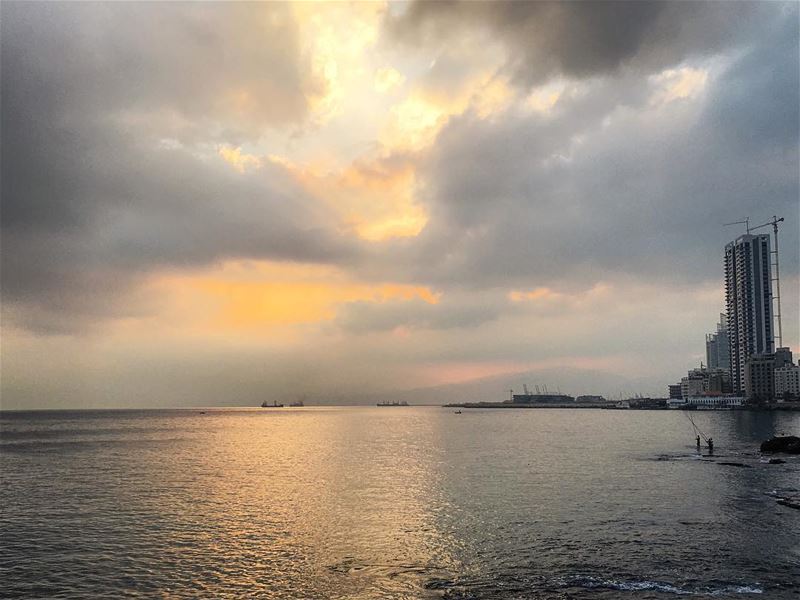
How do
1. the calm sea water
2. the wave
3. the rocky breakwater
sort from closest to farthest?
the wave < the calm sea water < the rocky breakwater

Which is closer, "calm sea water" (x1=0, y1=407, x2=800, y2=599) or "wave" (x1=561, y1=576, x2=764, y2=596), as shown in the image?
"wave" (x1=561, y1=576, x2=764, y2=596)

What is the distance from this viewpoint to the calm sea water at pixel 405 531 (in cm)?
3186

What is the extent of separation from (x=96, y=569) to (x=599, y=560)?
3164 cm

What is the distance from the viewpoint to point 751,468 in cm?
7625

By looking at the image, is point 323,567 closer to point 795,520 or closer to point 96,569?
point 96,569

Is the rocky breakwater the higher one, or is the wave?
the wave

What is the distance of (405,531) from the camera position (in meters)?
43.9

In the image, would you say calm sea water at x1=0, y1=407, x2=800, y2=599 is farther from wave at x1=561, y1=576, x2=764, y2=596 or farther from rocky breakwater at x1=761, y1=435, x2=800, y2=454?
rocky breakwater at x1=761, y1=435, x2=800, y2=454

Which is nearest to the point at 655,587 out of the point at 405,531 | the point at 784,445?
the point at 405,531

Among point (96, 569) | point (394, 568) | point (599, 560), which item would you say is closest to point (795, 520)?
point (599, 560)

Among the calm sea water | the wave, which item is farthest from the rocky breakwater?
the wave

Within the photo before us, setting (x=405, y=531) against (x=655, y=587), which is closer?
(x=655, y=587)

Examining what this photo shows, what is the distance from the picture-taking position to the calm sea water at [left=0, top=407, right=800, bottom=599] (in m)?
31.9

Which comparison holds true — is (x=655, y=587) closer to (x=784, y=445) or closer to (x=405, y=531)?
(x=405, y=531)
